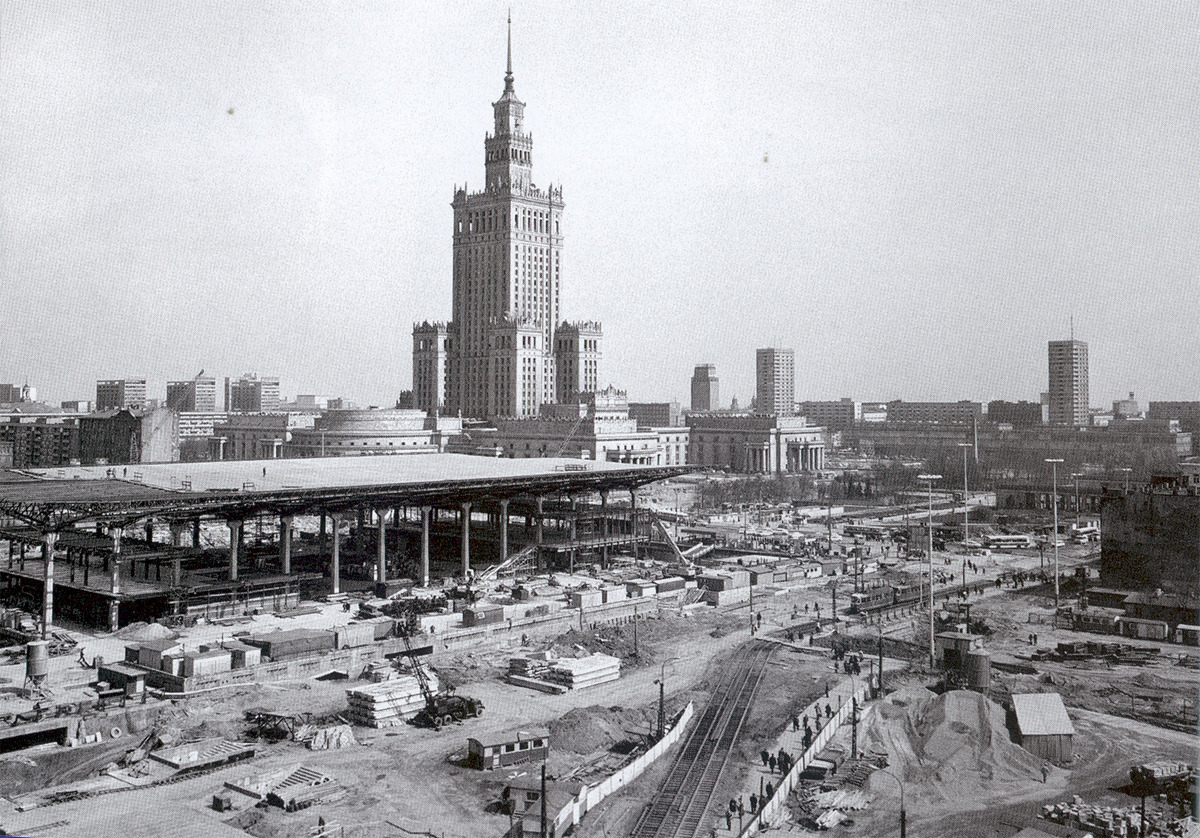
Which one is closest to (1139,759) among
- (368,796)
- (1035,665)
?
(1035,665)

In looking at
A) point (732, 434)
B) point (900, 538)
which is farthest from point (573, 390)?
point (900, 538)

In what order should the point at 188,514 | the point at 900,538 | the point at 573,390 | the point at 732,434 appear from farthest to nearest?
the point at 732,434, the point at 573,390, the point at 900,538, the point at 188,514

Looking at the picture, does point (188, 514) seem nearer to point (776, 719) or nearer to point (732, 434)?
point (776, 719)

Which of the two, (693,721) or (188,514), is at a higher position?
(188,514)

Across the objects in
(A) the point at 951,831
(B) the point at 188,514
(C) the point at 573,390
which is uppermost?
(C) the point at 573,390

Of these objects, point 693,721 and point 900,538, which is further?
point 900,538

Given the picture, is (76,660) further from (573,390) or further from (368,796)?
(573,390)

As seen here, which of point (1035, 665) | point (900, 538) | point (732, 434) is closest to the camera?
point (1035, 665)
